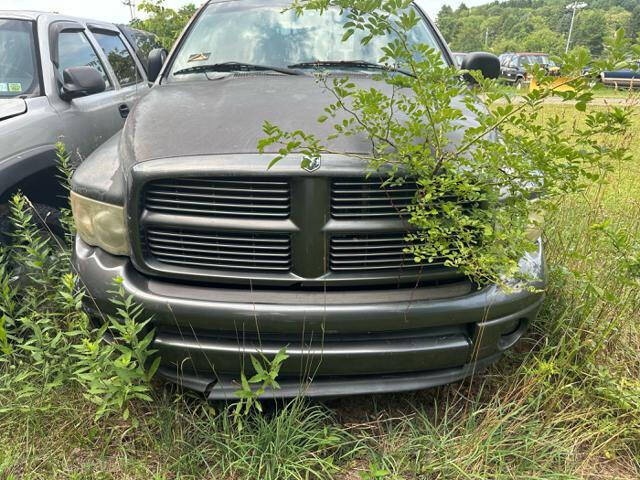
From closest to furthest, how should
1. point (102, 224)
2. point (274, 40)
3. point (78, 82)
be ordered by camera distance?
point (102, 224)
point (274, 40)
point (78, 82)

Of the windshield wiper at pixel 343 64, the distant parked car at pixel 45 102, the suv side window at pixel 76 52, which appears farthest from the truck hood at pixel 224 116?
the suv side window at pixel 76 52

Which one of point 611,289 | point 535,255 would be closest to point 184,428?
point 535,255

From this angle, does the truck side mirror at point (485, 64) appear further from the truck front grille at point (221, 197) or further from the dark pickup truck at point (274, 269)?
the truck front grille at point (221, 197)

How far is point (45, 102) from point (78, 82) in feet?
0.97

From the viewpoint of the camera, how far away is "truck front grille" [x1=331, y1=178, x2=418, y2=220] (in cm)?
184

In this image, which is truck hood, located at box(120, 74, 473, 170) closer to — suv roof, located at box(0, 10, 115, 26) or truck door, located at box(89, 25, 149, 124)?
suv roof, located at box(0, 10, 115, 26)

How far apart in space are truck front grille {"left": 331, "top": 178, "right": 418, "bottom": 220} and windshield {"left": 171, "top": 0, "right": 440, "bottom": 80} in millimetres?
1469

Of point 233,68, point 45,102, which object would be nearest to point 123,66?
point 45,102

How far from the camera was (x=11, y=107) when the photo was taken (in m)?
3.05

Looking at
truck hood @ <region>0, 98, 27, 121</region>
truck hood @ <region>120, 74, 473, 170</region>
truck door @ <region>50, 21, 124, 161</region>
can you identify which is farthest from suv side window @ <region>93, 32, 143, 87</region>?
truck hood @ <region>120, 74, 473, 170</region>

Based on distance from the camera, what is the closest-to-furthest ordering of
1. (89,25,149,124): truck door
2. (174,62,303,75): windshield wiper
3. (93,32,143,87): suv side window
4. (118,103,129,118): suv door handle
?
(174,62,303,75): windshield wiper, (118,103,129,118): suv door handle, (89,25,149,124): truck door, (93,32,143,87): suv side window

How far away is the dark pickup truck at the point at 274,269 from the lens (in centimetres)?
185

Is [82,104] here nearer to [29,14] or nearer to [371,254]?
[29,14]

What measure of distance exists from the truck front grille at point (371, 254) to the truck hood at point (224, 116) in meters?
0.36
